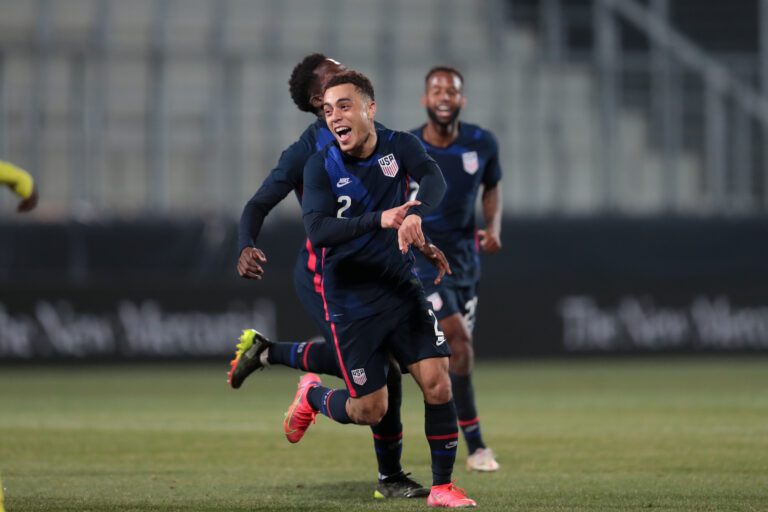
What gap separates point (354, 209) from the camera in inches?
262

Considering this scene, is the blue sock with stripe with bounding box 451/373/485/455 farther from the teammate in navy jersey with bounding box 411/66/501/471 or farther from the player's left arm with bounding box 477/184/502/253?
the player's left arm with bounding box 477/184/502/253

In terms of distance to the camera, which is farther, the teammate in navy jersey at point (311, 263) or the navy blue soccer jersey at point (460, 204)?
the navy blue soccer jersey at point (460, 204)

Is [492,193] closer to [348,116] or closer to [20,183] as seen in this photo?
[348,116]

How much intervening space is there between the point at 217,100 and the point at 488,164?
12.0 meters

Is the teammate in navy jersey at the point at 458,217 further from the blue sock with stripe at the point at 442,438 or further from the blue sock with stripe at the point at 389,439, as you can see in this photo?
the blue sock with stripe at the point at 442,438

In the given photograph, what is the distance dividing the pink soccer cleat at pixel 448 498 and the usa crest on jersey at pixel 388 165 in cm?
153

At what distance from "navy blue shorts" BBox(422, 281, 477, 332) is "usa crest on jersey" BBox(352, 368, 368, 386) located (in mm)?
1954

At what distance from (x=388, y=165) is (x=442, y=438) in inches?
53.4

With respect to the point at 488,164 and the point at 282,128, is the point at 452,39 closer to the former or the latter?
the point at 282,128

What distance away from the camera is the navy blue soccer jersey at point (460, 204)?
909cm

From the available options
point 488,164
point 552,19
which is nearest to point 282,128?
point 552,19

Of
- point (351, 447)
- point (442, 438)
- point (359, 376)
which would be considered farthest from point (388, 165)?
point (351, 447)

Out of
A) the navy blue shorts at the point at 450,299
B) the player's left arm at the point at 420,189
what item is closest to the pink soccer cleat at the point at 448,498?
the player's left arm at the point at 420,189

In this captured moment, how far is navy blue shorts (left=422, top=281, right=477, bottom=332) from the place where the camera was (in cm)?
881
